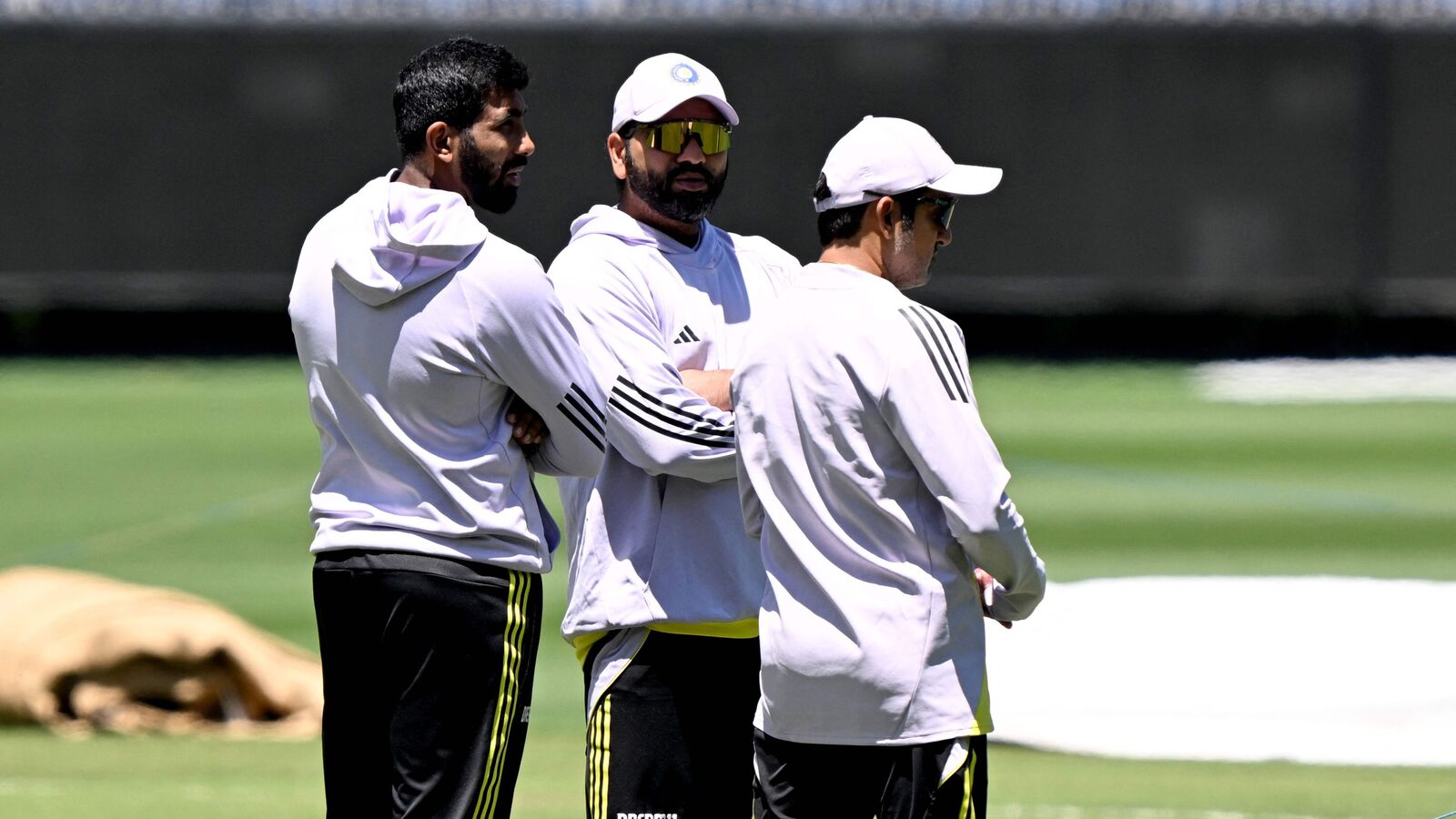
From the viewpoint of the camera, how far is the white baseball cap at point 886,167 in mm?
3457

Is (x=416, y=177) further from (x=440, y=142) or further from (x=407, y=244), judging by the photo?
(x=407, y=244)

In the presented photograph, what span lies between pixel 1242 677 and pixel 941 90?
412 inches

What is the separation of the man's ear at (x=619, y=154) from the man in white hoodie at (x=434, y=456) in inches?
14.9

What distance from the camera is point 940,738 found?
3.31 m

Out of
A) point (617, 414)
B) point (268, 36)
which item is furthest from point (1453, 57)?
point (617, 414)

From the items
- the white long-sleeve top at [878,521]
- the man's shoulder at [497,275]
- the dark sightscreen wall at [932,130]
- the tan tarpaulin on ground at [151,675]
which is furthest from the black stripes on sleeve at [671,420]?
the dark sightscreen wall at [932,130]

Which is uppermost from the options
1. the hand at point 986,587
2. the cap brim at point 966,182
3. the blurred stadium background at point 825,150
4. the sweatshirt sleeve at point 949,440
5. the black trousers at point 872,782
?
the blurred stadium background at point 825,150

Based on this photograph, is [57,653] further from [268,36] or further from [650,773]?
[268,36]

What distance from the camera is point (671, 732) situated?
13.0ft

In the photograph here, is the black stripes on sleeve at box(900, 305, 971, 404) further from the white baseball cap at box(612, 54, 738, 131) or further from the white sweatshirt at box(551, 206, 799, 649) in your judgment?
the white baseball cap at box(612, 54, 738, 131)

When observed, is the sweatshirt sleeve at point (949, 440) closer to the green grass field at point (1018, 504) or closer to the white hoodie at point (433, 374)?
the white hoodie at point (433, 374)

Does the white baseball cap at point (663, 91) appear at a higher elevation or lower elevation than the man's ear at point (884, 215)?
higher

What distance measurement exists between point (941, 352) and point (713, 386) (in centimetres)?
76

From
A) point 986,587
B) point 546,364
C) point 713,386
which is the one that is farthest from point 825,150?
point 986,587
